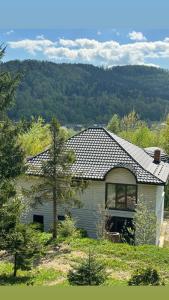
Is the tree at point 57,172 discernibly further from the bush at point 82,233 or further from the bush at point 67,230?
the bush at point 82,233

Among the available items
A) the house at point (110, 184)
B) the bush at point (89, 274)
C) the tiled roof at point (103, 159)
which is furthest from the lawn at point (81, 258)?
the tiled roof at point (103, 159)

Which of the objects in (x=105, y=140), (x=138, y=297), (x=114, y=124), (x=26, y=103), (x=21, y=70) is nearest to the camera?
(x=138, y=297)

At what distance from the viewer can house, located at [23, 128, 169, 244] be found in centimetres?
2531

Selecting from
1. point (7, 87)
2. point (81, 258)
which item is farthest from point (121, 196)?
point (7, 87)

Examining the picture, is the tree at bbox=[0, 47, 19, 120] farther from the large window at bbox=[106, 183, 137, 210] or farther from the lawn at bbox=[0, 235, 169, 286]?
the large window at bbox=[106, 183, 137, 210]

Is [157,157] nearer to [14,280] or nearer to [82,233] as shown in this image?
[82,233]

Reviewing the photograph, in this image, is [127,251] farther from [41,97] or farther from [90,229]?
[41,97]

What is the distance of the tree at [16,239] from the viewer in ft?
47.2

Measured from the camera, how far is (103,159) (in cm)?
2698

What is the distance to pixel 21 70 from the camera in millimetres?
14047

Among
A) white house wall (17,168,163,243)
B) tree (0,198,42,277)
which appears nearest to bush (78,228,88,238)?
white house wall (17,168,163,243)

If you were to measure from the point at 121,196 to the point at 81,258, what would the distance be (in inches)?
430

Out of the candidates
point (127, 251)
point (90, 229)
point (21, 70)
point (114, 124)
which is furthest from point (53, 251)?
point (114, 124)

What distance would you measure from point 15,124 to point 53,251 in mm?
7665
